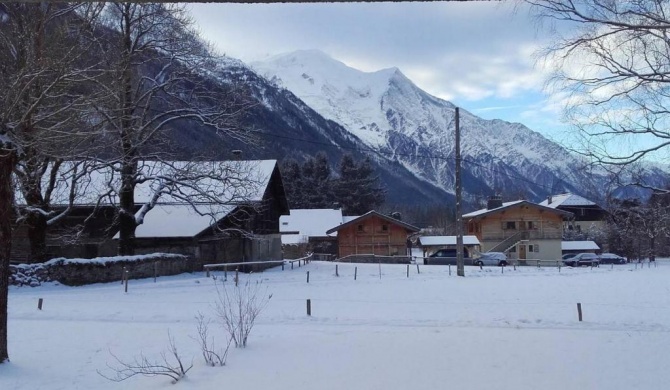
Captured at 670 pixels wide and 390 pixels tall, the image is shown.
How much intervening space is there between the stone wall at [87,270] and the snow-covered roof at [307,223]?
3850cm

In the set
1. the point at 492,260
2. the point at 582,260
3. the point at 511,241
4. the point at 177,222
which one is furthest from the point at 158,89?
the point at 511,241

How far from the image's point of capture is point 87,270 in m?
26.1

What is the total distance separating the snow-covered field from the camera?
10102 millimetres

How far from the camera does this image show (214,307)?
19.6m

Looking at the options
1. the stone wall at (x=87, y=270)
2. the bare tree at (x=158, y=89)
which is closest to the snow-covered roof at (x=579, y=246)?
the bare tree at (x=158, y=89)

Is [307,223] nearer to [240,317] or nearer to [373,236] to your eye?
[373,236]

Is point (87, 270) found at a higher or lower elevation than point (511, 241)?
lower

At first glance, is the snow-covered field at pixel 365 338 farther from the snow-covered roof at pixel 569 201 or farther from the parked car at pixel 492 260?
the snow-covered roof at pixel 569 201

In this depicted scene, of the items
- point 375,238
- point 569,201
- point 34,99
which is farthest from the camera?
point 569,201

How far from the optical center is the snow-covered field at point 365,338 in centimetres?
1010

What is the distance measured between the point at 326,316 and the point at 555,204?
3197 inches

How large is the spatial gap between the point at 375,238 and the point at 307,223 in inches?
498

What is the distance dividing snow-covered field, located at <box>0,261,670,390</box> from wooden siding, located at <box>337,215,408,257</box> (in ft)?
113

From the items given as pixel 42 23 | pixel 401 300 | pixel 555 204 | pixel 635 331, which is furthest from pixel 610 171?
pixel 555 204
